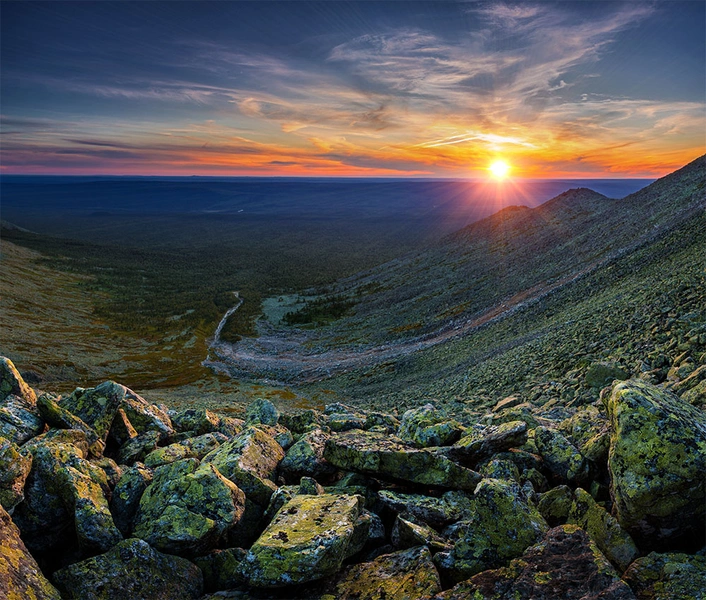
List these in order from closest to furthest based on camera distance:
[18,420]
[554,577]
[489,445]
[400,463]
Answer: [554,577] → [400,463] → [18,420] → [489,445]

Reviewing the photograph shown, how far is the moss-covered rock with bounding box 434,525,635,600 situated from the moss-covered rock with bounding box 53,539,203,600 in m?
5.00

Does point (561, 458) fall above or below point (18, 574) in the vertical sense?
above

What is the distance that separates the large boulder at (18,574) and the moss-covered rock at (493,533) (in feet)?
23.1

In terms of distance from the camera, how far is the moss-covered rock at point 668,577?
621cm

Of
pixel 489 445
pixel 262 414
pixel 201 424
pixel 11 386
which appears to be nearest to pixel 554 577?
pixel 489 445

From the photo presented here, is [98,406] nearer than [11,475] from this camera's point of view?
No

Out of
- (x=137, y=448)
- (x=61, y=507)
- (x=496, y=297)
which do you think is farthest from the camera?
(x=496, y=297)

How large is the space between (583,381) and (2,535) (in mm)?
28332

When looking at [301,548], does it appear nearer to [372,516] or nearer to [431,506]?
[372,516]

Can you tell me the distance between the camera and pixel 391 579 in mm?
7648

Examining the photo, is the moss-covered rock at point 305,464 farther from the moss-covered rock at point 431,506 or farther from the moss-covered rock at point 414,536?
the moss-covered rock at point 414,536

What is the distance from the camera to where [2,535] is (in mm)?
7336

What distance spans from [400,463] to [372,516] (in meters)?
1.73

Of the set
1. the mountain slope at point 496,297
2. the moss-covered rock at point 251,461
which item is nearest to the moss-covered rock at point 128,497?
the moss-covered rock at point 251,461
